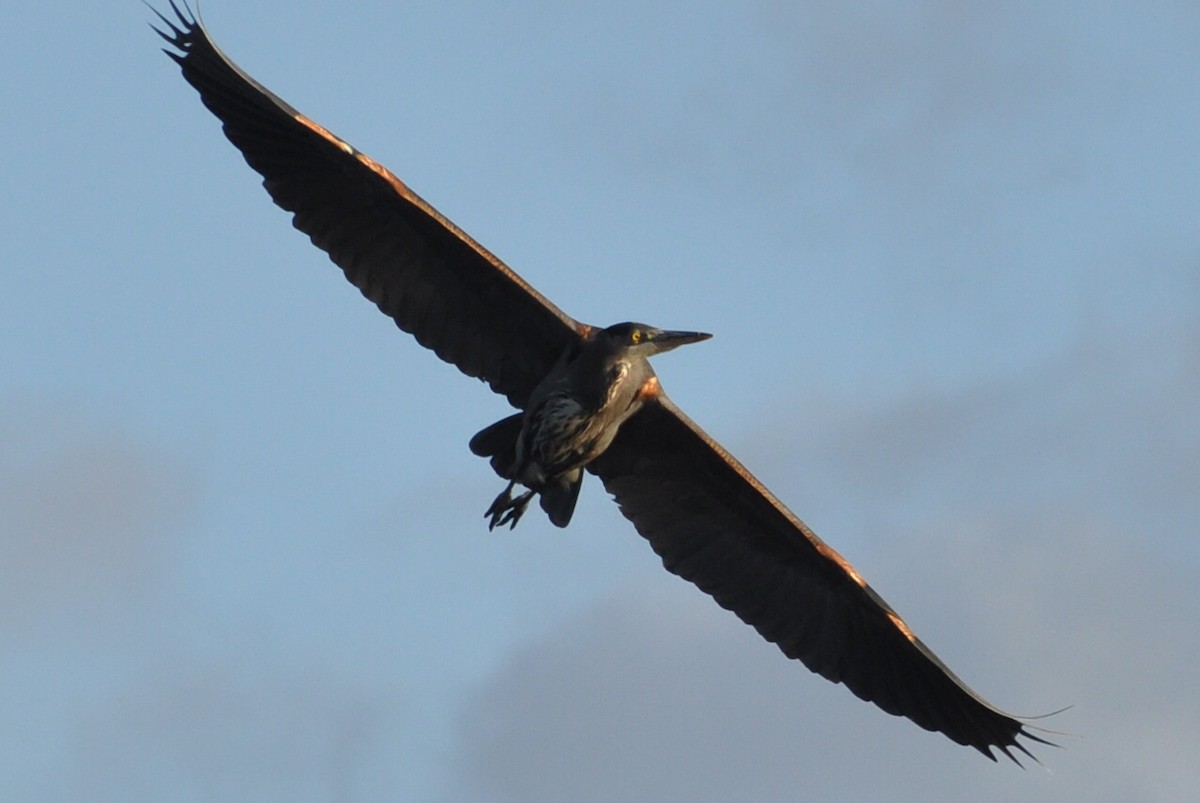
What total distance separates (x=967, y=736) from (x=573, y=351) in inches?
159

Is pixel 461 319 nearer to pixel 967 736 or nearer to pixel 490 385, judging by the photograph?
pixel 490 385

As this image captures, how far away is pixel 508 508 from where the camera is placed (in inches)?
738

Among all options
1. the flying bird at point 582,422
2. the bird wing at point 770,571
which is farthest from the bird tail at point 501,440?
the bird wing at point 770,571

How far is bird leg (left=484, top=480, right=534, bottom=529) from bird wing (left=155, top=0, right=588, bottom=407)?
78 cm

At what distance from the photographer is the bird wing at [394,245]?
18.6 meters

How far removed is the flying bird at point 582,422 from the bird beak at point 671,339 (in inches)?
0.6

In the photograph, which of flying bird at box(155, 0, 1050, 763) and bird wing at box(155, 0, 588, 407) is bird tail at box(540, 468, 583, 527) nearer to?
flying bird at box(155, 0, 1050, 763)

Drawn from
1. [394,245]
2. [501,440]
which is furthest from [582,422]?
[394,245]

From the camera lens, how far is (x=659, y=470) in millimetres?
19609

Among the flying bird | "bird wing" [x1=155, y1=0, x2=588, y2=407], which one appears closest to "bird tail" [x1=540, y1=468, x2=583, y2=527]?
the flying bird

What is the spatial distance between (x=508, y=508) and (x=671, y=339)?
1682mm

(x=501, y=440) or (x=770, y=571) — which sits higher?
(x=770, y=571)

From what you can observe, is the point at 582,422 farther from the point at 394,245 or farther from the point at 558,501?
the point at 394,245

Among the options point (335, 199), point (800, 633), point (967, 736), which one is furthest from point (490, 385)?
point (967, 736)
